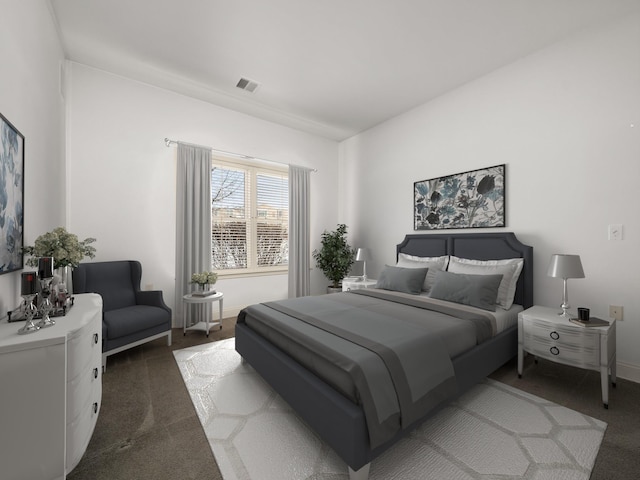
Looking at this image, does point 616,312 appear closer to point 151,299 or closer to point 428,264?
point 428,264

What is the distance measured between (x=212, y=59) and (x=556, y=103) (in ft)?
11.9

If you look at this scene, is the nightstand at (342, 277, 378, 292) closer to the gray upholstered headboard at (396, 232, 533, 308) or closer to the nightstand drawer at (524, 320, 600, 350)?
the gray upholstered headboard at (396, 232, 533, 308)

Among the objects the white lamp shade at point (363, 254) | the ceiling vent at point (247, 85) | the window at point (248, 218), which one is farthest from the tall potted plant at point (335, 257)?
the ceiling vent at point (247, 85)

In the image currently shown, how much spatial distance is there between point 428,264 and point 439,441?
84.7 inches

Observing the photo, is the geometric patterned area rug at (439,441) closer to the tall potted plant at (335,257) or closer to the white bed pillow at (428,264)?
the white bed pillow at (428,264)

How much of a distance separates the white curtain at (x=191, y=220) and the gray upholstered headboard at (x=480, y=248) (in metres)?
2.89

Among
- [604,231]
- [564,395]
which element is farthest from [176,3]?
[564,395]

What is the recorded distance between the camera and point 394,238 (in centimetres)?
442

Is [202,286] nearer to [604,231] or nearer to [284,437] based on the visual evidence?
[284,437]

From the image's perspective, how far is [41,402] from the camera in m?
1.24

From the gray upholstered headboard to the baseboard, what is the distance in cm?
78

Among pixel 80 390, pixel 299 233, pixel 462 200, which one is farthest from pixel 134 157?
pixel 462 200

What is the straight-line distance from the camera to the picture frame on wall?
155 centimetres

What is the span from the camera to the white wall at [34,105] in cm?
164
